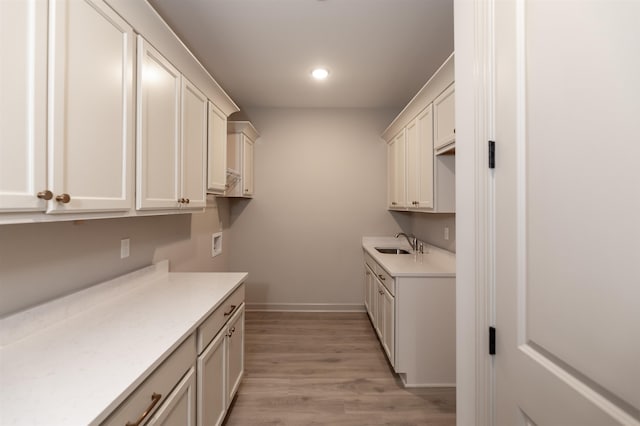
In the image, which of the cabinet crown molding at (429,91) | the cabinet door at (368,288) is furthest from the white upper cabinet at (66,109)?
the cabinet door at (368,288)

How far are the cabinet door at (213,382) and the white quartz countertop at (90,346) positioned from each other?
0.24 m

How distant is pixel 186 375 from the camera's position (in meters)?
Answer: 1.25

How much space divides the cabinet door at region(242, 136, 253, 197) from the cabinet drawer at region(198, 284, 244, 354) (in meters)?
1.70

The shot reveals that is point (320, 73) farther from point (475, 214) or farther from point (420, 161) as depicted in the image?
point (475, 214)

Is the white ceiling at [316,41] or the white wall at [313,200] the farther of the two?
the white wall at [313,200]

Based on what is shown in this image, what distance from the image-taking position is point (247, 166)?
3562 millimetres

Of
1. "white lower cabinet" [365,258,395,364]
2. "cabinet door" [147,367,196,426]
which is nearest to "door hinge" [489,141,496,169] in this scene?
"cabinet door" [147,367,196,426]

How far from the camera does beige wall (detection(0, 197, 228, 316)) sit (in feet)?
3.63

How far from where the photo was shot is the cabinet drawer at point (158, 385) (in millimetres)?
839

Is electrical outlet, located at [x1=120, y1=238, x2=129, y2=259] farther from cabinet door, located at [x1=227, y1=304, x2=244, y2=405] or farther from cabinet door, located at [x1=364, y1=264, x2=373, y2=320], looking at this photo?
cabinet door, located at [x1=364, y1=264, x2=373, y2=320]

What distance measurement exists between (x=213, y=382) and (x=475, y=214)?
5.20 feet

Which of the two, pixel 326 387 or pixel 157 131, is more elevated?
pixel 157 131

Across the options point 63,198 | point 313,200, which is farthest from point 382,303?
point 63,198

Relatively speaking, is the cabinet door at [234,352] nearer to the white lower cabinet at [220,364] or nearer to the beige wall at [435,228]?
the white lower cabinet at [220,364]
